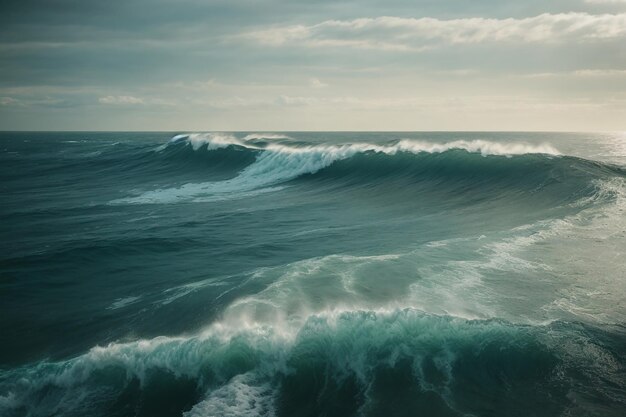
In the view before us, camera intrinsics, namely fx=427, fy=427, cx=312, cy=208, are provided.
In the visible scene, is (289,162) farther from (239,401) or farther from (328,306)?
(239,401)

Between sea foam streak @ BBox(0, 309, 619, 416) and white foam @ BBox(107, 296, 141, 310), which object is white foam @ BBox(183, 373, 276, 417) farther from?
white foam @ BBox(107, 296, 141, 310)

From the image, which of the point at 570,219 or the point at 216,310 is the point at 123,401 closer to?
the point at 216,310

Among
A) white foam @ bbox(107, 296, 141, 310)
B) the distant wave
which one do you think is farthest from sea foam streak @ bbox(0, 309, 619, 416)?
the distant wave

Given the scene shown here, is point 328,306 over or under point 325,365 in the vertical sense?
over

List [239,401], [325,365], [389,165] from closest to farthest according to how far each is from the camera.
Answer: [239,401] < [325,365] < [389,165]

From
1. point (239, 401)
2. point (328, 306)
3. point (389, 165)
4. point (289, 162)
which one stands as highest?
point (289, 162)

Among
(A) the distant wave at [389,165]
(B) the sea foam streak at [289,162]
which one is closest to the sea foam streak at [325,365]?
(A) the distant wave at [389,165]

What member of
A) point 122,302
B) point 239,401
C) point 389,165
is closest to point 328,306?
point 239,401
